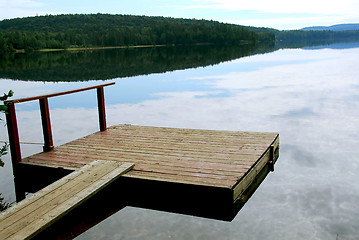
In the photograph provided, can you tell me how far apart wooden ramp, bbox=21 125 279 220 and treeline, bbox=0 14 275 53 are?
8239 centimetres

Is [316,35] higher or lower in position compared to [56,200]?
higher

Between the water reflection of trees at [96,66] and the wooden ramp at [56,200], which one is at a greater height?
the wooden ramp at [56,200]

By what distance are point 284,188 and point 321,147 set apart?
2.47m

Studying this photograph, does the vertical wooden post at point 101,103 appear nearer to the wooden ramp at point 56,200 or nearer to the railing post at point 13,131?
the railing post at point 13,131

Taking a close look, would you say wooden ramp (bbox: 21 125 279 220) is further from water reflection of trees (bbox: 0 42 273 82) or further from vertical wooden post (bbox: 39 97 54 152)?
water reflection of trees (bbox: 0 42 273 82)

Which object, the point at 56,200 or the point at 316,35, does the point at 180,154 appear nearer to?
the point at 56,200

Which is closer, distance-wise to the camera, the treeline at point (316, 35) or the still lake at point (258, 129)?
the still lake at point (258, 129)

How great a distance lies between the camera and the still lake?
4.31 meters

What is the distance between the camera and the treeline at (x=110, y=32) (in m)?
89.6

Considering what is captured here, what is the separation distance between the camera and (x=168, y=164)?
5.27 meters

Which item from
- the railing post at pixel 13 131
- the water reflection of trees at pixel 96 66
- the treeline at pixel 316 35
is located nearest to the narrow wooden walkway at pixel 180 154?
the railing post at pixel 13 131

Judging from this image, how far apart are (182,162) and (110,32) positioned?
9451 centimetres

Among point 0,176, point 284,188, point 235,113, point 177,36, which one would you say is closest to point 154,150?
point 284,188

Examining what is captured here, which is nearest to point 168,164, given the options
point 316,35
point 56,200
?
point 56,200
